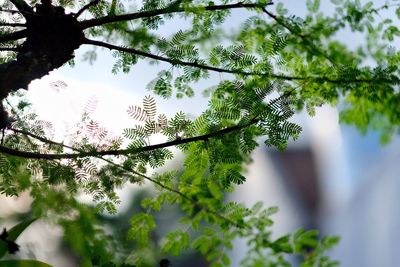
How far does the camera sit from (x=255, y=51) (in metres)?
3.23

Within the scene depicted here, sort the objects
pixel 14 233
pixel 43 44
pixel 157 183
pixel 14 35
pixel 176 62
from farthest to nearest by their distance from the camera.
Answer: pixel 176 62, pixel 14 35, pixel 43 44, pixel 157 183, pixel 14 233

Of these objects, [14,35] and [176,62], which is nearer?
[14,35]

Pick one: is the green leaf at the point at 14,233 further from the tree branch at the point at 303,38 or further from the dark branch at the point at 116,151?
the tree branch at the point at 303,38

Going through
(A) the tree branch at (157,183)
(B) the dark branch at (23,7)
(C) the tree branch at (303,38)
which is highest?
(C) the tree branch at (303,38)

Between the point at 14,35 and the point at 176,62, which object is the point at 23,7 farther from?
the point at 176,62

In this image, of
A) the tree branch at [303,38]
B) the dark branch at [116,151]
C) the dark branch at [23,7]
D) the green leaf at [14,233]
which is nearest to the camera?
the green leaf at [14,233]

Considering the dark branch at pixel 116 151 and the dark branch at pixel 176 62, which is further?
the dark branch at pixel 176 62

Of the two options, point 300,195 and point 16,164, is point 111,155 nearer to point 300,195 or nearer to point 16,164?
point 16,164

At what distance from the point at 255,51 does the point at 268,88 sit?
0.40 metres

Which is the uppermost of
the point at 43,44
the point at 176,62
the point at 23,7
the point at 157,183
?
the point at 176,62

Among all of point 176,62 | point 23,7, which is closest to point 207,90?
point 176,62

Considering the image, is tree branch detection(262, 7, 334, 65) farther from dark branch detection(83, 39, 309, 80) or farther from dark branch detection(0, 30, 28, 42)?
dark branch detection(0, 30, 28, 42)

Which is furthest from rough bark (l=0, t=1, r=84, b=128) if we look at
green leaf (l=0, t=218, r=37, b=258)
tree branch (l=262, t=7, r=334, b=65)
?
tree branch (l=262, t=7, r=334, b=65)

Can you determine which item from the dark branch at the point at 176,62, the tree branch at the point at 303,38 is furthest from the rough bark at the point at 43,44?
the tree branch at the point at 303,38
